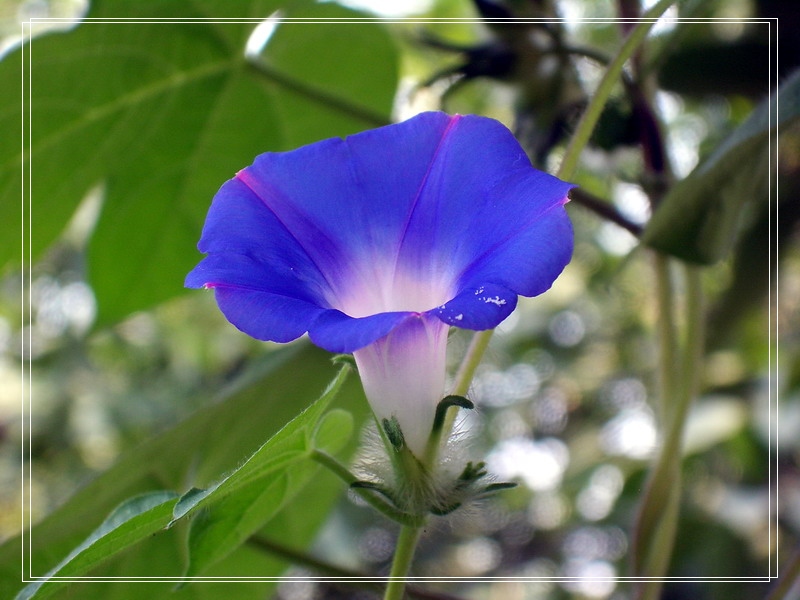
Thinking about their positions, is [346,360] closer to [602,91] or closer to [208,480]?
[602,91]

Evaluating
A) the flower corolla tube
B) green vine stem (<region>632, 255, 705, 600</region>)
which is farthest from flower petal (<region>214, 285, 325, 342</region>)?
green vine stem (<region>632, 255, 705, 600</region>)

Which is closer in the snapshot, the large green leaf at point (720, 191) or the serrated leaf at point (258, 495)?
the serrated leaf at point (258, 495)

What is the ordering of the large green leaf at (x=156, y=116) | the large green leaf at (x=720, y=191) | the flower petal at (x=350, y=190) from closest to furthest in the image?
the flower petal at (x=350, y=190) → the large green leaf at (x=720, y=191) → the large green leaf at (x=156, y=116)

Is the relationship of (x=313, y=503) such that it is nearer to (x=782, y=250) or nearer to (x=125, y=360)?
(x=782, y=250)

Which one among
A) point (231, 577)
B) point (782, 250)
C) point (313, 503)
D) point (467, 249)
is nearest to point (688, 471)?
point (782, 250)

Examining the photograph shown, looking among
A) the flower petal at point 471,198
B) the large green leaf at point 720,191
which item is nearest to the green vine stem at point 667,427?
the large green leaf at point 720,191

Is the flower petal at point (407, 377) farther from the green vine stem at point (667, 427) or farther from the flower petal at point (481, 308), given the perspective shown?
the green vine stem at point (667, 427)

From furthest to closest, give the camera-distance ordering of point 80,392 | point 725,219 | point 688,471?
1. point 80,392
2. point 688,471
3. point 725,219

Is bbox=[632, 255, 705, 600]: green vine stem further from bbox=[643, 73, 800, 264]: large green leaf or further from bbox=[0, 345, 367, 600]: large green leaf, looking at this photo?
bbox=[0, 345, 367, 600]: large green leaf
